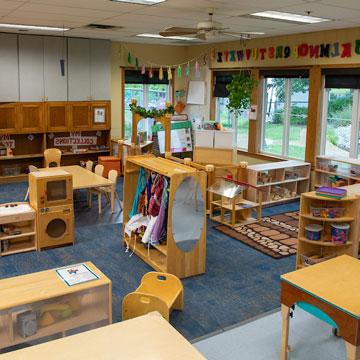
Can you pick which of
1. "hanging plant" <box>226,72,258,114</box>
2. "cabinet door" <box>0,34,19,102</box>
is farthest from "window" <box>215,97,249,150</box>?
"cabinet door" <box>0,34,19,102</box>

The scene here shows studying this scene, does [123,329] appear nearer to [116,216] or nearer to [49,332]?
[49,332]

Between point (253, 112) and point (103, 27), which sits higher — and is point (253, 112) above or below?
below

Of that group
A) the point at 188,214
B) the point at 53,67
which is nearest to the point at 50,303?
the point at 188,214

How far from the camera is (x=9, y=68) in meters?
9.30

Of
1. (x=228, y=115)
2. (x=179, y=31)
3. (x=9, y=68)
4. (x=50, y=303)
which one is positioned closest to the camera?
(x=50, y=303)

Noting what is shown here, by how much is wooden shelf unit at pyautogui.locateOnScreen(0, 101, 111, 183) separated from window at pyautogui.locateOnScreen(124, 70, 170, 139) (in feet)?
3.18

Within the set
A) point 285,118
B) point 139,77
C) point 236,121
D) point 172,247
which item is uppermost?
point 139,77

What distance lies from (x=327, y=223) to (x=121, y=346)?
357cm

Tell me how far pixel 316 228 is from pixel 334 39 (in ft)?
14.5

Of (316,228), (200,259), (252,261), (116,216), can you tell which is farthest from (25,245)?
(316,228)

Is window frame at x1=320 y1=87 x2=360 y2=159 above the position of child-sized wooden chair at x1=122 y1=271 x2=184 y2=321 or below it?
above

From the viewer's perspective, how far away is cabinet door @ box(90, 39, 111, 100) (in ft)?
33.4

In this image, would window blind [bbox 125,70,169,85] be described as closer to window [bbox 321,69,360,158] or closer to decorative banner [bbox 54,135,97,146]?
decorative banner [bbox 54,135,97,146]

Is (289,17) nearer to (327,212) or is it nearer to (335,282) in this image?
(327,212)
